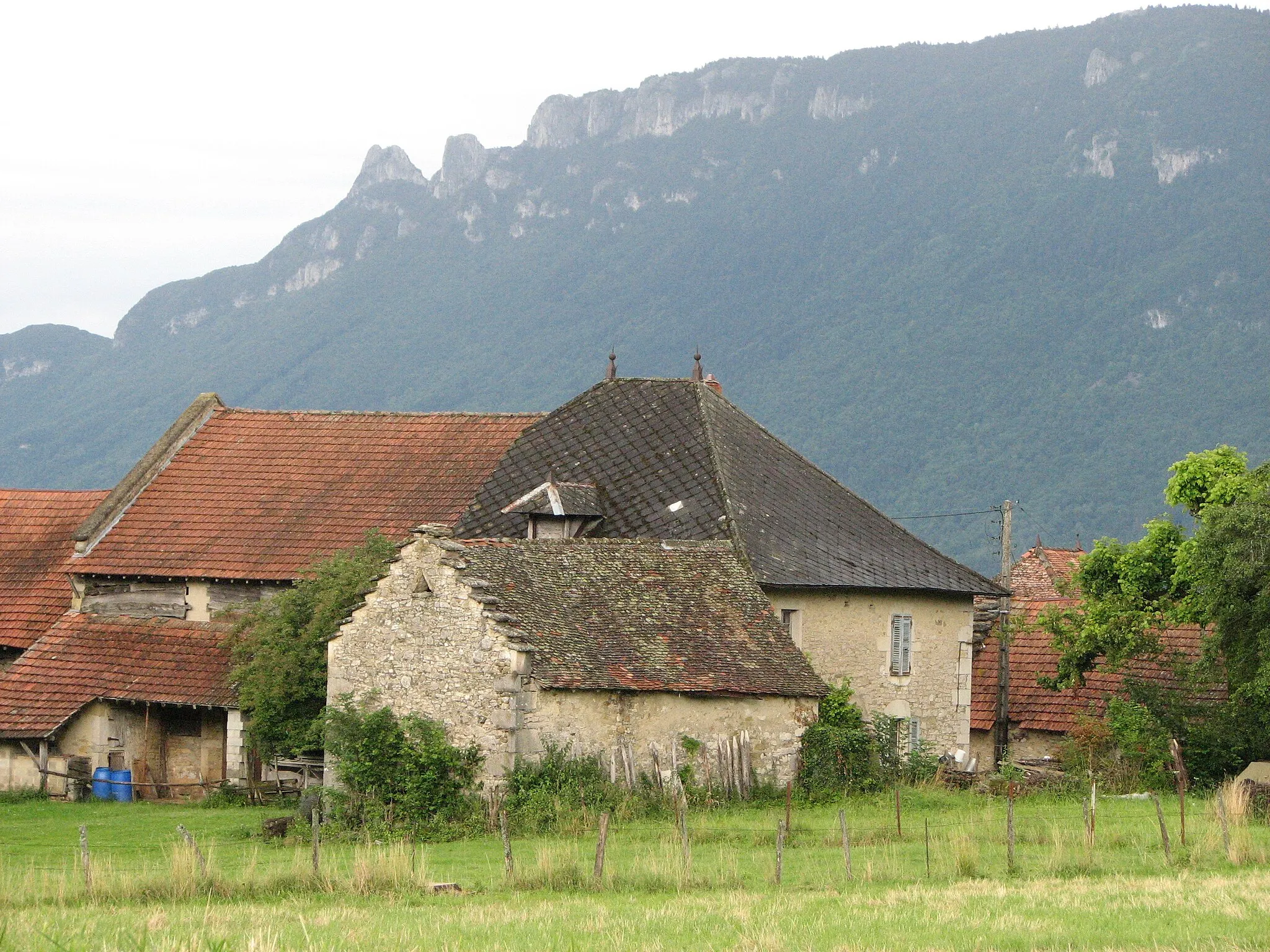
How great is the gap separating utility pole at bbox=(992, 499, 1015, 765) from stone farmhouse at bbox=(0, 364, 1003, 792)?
2.23 meters

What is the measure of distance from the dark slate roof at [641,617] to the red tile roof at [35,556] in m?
12.5

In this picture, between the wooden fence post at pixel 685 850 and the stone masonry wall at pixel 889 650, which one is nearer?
the wooden fence post at pixel 685 850

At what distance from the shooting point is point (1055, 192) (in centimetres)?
18712

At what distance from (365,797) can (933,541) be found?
3192 inches

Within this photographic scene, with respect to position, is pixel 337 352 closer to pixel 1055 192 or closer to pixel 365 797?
pixel 1055 192

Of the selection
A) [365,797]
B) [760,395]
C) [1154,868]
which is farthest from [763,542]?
[760,395]

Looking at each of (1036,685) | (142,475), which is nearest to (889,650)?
(1036,685)

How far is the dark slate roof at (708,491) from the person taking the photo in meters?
31.3

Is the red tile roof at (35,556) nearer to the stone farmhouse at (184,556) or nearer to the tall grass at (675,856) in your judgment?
the stone farmhouse at (184,556)

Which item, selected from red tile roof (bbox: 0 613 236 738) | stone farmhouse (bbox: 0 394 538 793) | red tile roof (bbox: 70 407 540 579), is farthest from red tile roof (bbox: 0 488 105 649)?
red tile roof (bbox: 70 407 540 579)

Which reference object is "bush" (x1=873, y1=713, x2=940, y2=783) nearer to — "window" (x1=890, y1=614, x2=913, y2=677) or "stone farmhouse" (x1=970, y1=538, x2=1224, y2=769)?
"window" (x1=890, y1=614, x2=913, y2=677)

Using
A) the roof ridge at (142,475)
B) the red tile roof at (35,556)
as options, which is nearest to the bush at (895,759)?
the roof ridge at (142,475)

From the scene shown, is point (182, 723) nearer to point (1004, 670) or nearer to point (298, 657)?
point (298, 657)

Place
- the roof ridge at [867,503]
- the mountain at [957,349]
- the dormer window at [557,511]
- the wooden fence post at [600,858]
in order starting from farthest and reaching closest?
the mountain at [957,349], the roof ridge at [867,503], the dormer window at [557,511], the wooden fence post at [600,858]
